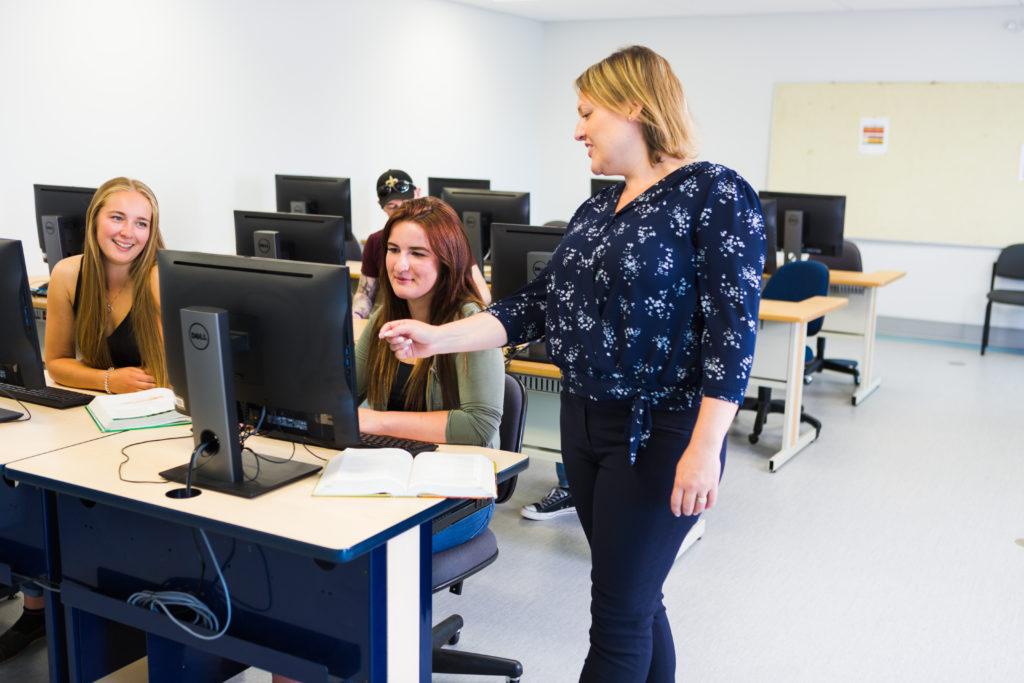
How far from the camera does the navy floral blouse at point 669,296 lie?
4.78 feet

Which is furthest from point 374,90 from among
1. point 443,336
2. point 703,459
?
point 703,459

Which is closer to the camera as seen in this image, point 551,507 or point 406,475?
point 406,475

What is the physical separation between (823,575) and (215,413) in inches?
84.5

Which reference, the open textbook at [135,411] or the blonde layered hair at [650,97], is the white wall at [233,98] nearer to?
the open textbook at [135,411]

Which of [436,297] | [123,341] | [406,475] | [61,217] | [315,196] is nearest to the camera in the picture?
[406,475]

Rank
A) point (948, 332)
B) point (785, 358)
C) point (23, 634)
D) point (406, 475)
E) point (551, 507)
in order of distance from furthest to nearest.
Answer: point (948, 332)
point (785, 358)
point (551, 507)
point (23, 634)
point (406, 475)

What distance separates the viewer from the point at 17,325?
6.62 feet

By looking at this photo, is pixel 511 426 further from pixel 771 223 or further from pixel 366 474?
pixel 771 223

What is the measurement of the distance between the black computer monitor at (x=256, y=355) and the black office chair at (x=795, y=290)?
3.23 m

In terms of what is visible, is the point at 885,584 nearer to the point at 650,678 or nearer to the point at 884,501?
the point at 884,501

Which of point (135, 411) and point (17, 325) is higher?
point (17, 325)

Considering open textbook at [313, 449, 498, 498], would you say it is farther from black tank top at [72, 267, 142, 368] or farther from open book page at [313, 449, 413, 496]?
black tank top at [72, 267, 142, 368]

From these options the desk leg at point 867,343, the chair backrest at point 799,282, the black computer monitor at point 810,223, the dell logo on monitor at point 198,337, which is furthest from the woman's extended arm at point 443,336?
the desk leg at point 867,343

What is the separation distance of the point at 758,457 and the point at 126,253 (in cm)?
290
